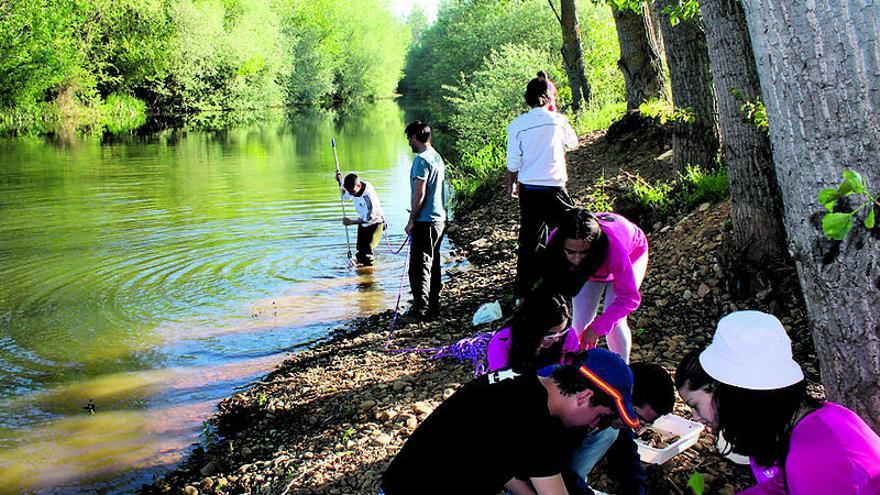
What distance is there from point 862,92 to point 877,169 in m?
0.26

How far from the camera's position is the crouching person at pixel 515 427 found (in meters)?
2.74

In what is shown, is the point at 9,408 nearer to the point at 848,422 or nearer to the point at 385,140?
the point at 848,422

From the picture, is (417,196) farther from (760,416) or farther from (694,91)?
(760,416)

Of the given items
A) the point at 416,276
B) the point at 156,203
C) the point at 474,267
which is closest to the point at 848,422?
the point at 416,276

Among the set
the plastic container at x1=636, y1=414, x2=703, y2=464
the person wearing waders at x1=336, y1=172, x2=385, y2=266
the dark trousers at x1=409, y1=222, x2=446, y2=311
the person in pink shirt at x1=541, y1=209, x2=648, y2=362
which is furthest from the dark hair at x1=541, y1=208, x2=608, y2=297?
the person wearing waders at x1=336, y1=172, x2=385, y2=266

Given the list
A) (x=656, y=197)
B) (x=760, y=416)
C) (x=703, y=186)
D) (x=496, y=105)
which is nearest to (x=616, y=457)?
(x=760, y=416)

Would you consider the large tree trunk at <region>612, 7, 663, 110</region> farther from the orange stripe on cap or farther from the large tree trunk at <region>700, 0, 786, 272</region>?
the orange stripe on cap

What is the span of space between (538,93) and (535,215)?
1105 millimetres

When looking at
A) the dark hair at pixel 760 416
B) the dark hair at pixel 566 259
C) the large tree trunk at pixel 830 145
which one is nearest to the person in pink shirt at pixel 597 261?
the dark hair at pixel 566 259

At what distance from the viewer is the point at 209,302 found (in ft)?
31.9

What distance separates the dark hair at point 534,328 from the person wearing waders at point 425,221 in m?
3.41

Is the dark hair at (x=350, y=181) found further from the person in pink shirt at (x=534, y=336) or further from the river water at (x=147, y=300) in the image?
the person in pink shirt at (x=534, y=336)

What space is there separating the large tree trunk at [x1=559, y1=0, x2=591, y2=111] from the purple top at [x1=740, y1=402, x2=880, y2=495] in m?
14.4

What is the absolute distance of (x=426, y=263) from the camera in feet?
25.7
